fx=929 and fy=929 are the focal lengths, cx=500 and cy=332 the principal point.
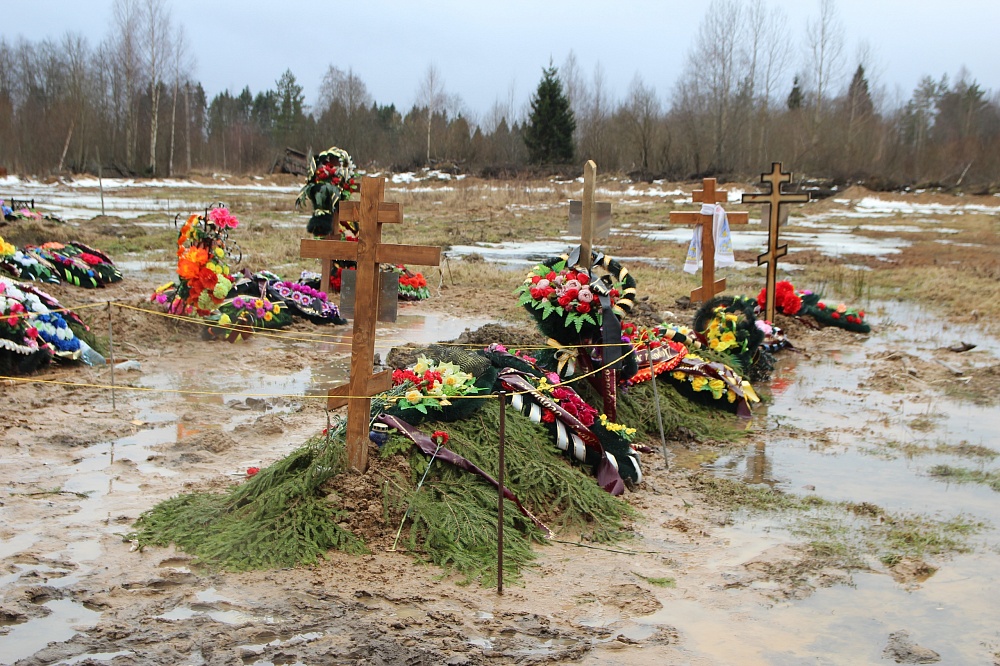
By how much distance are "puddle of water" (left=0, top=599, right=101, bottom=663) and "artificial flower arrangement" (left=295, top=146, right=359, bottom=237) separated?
38.9 ft

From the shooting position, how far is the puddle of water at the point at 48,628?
4.39 meters

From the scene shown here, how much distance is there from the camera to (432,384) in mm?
6730

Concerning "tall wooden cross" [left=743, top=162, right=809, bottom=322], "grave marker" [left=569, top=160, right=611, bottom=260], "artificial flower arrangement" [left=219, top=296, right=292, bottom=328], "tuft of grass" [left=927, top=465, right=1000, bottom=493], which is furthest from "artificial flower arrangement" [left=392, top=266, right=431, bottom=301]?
"tuft of grass" [left=927, top=465, right=1000, bottom=493]

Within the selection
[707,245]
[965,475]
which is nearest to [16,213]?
[707,245]

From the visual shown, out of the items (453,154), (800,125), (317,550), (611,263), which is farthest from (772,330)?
(453,154)

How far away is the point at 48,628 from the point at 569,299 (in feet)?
16.5

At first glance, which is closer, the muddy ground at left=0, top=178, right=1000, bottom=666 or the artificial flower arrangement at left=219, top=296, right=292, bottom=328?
the muddy ground at left=0, top=178, right=1000, bottom=666

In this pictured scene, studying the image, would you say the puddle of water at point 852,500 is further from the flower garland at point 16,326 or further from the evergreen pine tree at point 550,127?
the evergreen pine tree at point 550,127

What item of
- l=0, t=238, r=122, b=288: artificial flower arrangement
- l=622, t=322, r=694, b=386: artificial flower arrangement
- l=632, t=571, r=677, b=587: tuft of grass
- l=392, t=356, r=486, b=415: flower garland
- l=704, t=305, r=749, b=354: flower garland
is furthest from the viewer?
l=0, t=238, r=122, b=288: artificial flower arrangement

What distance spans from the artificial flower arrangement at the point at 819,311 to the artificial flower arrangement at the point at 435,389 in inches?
343

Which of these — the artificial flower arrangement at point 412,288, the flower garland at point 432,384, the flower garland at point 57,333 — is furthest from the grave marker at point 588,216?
the artificial flower arrangement at point 412,288

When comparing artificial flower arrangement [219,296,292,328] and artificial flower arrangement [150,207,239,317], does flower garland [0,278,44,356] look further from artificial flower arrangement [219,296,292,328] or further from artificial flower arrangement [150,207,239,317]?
artificial flower arrangement [219,296,292,328]

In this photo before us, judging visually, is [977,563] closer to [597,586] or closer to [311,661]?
[597,586]

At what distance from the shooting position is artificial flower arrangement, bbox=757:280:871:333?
14590 millimetres
